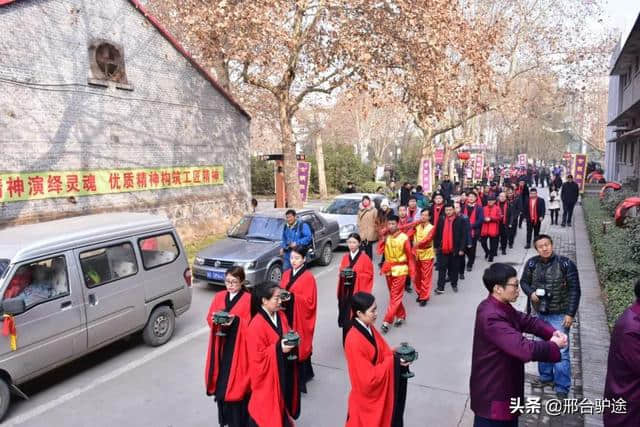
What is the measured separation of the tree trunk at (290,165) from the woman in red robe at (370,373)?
552 inches

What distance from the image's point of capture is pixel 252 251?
10008 mm

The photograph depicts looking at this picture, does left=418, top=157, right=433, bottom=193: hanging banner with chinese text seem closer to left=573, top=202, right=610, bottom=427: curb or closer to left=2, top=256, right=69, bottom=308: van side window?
left=573, top=202, right=610, bottom=427: curb

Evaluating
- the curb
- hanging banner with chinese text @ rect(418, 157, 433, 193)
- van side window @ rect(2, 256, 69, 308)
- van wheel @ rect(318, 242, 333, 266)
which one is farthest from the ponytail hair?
hanging banner with chinese text @ rect(418, 157, 433, 193)

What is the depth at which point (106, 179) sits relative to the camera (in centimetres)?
1255

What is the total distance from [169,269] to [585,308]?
607 cm

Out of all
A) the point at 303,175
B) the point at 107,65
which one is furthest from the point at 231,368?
the point at 303,175

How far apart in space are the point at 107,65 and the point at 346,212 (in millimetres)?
7351

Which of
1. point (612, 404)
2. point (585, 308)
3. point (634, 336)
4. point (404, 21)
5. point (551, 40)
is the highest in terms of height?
point (551, 40)

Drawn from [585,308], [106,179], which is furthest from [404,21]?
[585,308]

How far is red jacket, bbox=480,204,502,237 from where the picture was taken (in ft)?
40.4

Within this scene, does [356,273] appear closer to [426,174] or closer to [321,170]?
[426,174]

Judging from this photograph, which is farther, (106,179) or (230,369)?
(106,179)

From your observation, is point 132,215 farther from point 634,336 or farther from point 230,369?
point 634,336

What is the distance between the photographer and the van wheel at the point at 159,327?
7.13 m
